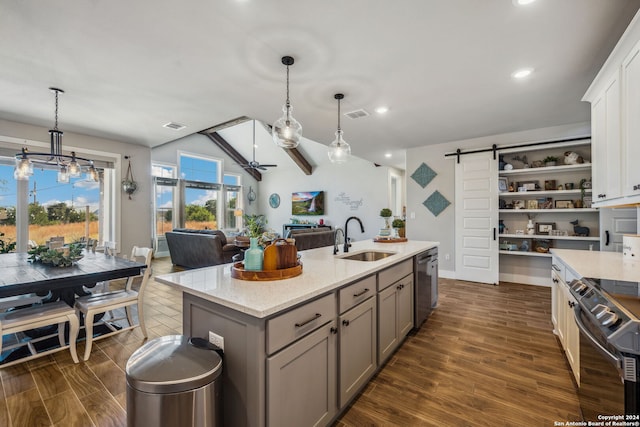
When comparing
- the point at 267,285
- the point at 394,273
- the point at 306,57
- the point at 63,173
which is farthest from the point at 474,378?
the point at 63,173

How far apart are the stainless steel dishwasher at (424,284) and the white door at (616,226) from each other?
1.91 metres

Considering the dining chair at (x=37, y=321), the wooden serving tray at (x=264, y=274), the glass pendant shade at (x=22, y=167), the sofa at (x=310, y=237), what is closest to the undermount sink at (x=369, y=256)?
the wooden serving tray at (x=264, y=274)

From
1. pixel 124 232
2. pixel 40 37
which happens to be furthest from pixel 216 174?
pixel 40 37

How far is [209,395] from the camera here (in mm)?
1165

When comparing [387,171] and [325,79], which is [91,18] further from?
[387,171]

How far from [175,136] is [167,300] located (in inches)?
118

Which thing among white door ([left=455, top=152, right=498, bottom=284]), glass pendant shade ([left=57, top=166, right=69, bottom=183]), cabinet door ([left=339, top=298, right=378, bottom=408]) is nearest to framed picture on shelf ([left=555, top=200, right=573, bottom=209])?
white door ([left=455, top=152, right=498, bottom=284])

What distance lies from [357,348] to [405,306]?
95 centimetres

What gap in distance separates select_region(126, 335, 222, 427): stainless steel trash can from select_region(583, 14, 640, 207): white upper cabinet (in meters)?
2.71

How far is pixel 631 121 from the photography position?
1.84 meters

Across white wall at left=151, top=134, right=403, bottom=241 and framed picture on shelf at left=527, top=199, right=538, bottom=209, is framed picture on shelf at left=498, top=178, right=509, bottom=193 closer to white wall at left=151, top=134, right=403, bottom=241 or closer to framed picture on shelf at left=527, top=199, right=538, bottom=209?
framed picture on shelf at left=527, top=199, right=538, bottom=209

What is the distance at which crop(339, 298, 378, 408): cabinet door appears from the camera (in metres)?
1.65

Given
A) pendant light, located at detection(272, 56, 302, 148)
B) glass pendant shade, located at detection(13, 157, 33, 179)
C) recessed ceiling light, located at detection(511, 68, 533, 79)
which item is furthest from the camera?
glass pendant shade, located at detection(13, 157, 33, 179)

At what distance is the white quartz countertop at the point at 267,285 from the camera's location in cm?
122
